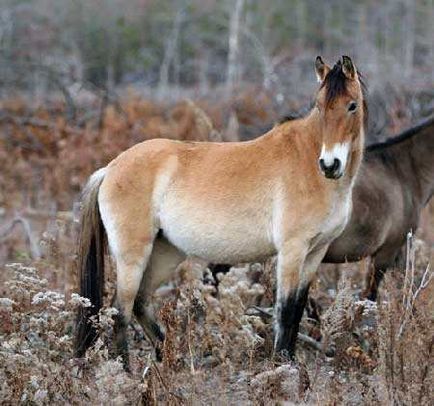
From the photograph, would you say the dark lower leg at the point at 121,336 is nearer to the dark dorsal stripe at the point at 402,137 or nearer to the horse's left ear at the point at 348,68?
the horse's left ear at the point at 348,68

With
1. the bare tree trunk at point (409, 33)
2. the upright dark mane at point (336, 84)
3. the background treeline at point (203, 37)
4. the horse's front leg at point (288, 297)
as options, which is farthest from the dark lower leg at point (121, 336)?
the bare tree trunk at point (409, 33)

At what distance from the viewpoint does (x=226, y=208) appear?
5.72 meters

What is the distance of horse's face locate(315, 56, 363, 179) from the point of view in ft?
16.9

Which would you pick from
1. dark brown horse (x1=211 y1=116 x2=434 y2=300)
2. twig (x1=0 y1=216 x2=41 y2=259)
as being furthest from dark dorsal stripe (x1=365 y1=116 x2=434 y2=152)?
twig (x1=0 y1=216 x2=41 y2=259)

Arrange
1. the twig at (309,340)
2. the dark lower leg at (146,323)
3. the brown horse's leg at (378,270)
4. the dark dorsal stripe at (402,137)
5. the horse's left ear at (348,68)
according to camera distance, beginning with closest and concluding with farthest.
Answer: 1. the horse's left ear at (348,68)
2. the dark lower leg at (146,323)
3. the twig at (309,340)
4. the brown horse's leg at (378,270)
5. the dark dorsal stripe at (402,137)

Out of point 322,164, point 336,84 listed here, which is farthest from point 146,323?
point 336,84

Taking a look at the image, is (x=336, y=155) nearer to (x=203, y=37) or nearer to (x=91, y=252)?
(x=91, y=252)

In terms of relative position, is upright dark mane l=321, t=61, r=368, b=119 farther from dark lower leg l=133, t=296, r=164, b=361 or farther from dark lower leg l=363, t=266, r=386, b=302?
dark lower leg l=133, t=296, r=164, b=361

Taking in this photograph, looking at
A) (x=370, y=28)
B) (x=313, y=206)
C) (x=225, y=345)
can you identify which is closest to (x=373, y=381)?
(x=225, y=345)

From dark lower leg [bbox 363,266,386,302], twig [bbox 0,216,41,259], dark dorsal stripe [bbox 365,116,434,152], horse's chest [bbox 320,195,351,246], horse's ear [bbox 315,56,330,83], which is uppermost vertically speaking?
horse's ear [bbox 315,56,330,83]

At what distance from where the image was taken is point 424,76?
51.1 feet

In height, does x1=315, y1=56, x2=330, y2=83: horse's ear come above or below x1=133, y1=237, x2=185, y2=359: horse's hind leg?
above

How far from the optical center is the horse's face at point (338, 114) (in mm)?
5164

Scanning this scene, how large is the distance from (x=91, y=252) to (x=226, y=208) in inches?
33.7
